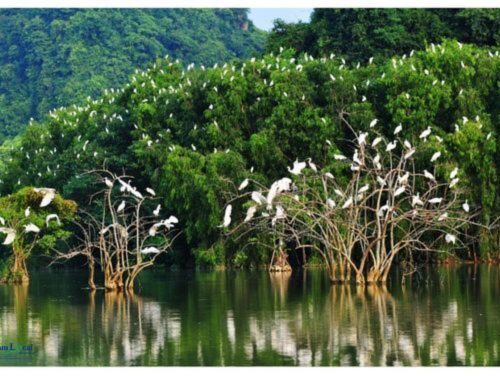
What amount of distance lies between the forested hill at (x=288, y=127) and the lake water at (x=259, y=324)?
4.01 m

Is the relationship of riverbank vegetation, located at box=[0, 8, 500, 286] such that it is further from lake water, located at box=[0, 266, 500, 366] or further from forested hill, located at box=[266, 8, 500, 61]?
lake water, located at box=[0, 266, 500, 366]

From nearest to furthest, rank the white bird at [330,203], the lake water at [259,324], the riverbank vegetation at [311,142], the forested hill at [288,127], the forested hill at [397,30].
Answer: the lake water at [259,324] < the white bird at [330,203] < the riverbank vegetation at [311,142] < the forested hill at [288,127] < the forested hill at [397,30]

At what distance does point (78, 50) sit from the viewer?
59031 mm

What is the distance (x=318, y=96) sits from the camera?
3291cm

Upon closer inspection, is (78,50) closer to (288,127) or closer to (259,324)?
(288,127)

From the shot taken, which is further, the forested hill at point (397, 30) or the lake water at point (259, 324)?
the forested hill at point (397, 30)

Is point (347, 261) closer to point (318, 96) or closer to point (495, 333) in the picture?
point (495, 333)

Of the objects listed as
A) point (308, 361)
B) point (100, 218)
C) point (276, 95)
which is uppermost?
point (276, 95)

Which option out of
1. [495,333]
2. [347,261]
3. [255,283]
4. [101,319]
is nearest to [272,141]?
[255,283]

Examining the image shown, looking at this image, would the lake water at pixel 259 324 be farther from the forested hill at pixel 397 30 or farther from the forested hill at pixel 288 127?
the forested hill at pixel 397 30

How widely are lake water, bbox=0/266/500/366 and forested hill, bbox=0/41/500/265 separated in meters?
4.01

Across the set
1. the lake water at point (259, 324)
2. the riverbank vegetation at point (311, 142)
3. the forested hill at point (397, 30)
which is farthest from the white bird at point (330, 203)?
the forested hill at point (397, 30)

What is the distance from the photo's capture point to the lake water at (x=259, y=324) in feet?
50.8
